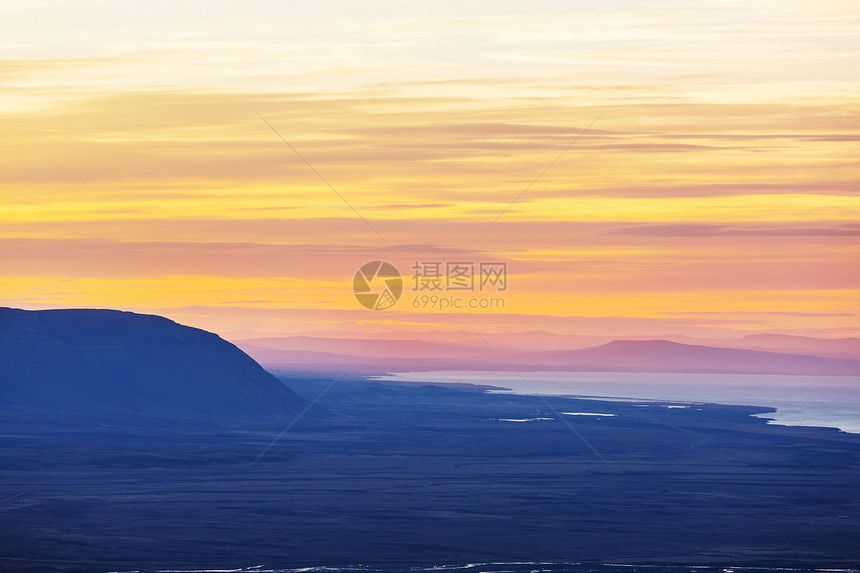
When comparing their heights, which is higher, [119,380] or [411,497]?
[119,380]

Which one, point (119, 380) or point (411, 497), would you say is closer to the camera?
point (411, 497)

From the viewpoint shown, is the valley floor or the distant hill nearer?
the valley floor

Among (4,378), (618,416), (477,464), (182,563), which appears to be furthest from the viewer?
(618,416)

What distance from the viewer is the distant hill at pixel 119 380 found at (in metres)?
179

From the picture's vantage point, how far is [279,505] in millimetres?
92250

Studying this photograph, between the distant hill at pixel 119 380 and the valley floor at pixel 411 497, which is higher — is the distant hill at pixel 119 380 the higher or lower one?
the higher one

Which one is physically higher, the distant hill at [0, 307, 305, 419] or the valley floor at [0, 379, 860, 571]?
the distant hill at [0, 307, 305, 419]

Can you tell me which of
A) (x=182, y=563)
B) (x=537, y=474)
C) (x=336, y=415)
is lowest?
(x=182, y=563)

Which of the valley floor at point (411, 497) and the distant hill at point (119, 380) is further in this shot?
the distant hill at point (119, 380)

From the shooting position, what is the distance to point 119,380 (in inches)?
7387

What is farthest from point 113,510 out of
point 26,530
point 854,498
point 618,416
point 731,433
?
point 618,416

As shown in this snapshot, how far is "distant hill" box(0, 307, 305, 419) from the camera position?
17900 cm

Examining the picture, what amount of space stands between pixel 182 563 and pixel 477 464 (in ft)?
180

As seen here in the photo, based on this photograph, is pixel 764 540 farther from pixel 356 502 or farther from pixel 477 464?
pixel 477 464
